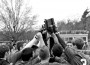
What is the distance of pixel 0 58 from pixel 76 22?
57.1 metres

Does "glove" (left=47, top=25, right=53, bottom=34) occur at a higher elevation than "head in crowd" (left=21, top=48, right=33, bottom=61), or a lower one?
higher

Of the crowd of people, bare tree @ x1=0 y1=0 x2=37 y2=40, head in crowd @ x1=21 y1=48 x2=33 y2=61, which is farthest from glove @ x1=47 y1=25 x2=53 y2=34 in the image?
bare tree @ x1=0 y1=0 x2=37 y2=40

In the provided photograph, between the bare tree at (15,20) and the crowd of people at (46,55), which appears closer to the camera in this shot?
the crowd of people at (46,55)

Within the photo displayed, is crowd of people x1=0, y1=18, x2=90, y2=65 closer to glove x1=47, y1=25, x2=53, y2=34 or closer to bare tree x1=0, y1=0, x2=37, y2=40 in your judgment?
glove x1=47, y1=25, x2=53, y2=34

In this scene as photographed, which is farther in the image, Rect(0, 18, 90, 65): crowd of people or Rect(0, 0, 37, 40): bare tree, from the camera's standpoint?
Rect(0, 0, 37, 40): bare tree

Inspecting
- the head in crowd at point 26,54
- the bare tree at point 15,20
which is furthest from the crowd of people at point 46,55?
the bare tree at point 15,20

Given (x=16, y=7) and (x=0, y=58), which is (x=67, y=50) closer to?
(x=0, y=58)

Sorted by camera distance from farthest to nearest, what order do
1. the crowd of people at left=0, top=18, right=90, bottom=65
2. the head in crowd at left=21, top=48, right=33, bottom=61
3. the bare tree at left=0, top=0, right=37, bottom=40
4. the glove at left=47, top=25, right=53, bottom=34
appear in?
1. the bare tree at left=0, top=0, right=37, bottom=40
2. the glove at left=47, top=25, right=53, bottom=34
3. the head in crowd at left=21, top=48, right=33, bottom=61
4. the crowd of people at left=0, top=18, right=90, bottom=65

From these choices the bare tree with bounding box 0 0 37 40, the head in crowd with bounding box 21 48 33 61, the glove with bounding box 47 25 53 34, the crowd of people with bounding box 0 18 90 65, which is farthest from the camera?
the bare tree with bounding box 0 0 37 40

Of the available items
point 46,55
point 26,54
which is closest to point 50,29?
point 26,54

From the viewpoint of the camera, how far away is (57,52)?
3.54m

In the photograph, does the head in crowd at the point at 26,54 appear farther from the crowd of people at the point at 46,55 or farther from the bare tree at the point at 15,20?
the bare tree at the point at 15,20

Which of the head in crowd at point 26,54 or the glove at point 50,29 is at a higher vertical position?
the glove at point 50,29

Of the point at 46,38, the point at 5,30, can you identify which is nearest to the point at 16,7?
the point at 5,30
